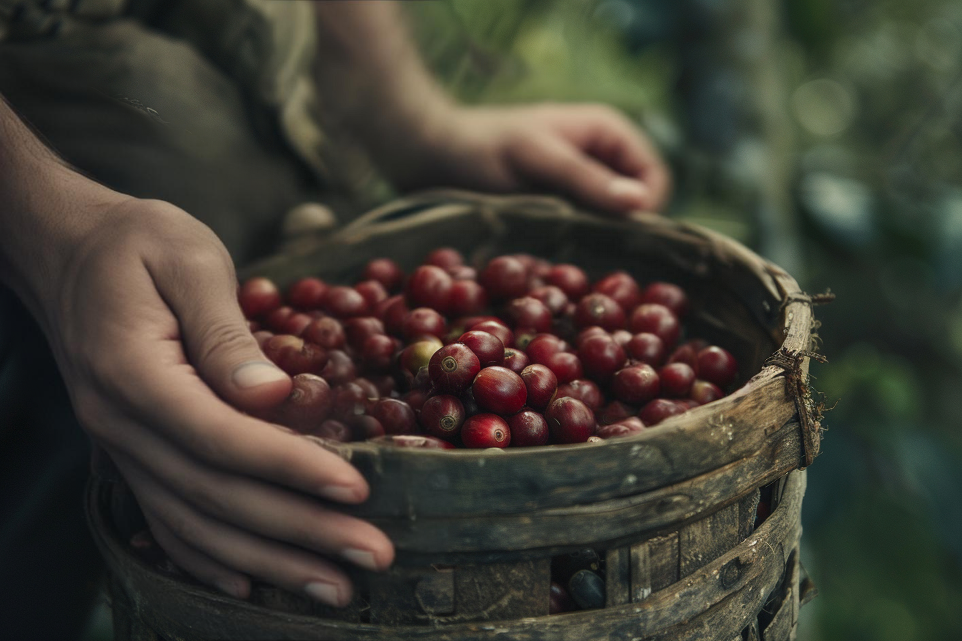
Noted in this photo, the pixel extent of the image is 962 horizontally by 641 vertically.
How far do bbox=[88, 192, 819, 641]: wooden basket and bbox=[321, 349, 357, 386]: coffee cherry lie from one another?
33 centimetres

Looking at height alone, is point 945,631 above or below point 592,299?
below

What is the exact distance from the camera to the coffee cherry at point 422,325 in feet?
4.61

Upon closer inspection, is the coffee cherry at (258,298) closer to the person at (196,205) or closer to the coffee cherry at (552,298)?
the person at (196,205)

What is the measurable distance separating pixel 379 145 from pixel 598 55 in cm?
164

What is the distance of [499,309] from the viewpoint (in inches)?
62.0

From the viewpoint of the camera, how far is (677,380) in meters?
1.31

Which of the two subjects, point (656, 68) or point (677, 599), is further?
point (656, 68)

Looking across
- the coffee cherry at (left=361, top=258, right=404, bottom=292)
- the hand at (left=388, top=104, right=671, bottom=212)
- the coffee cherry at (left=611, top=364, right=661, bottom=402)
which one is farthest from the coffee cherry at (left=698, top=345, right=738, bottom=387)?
the coffee cherry at (left=361, top=258, right=404, bottom=292)

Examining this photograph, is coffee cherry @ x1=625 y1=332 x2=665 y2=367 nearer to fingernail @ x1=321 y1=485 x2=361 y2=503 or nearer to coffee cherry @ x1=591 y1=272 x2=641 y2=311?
coffee cherry @ x1=591 y1=272 x2=641 y2=311

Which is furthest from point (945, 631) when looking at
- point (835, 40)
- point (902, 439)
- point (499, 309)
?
point (499, 309)

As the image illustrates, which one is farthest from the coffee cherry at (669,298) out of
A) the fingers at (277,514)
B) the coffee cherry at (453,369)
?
the fingers at (277,514)

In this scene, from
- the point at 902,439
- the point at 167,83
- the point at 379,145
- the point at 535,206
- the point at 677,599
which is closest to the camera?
the point at 677,599

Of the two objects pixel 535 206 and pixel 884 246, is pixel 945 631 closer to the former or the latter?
pixel 884 246

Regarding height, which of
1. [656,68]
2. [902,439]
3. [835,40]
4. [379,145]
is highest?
[835,40]
